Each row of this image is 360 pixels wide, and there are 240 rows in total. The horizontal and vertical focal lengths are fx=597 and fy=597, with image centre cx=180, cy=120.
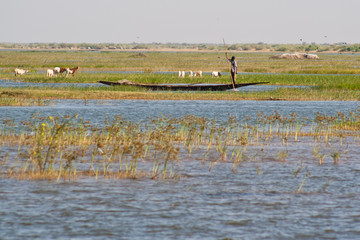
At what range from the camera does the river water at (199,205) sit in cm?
971

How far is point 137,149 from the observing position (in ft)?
45.9

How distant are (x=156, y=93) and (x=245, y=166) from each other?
21276 mm

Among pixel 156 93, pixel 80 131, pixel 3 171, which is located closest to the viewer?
pixel 3 171

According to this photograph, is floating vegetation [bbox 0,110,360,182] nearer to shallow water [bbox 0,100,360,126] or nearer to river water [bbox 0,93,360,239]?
river water [bbox 0,93,360,239]

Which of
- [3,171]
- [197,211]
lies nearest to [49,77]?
[3,171]

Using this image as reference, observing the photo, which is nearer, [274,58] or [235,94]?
[235,94]

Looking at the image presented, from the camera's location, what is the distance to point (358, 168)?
15.2 metres

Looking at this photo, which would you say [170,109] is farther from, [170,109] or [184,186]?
[184,186]

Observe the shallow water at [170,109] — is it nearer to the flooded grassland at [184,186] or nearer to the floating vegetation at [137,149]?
the flooded grassland at [184,186]

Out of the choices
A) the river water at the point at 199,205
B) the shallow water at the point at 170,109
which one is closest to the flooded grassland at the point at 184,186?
the river water at the point at 199,205

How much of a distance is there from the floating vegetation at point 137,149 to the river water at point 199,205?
19.4 inches

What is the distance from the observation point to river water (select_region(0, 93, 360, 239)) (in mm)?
9711

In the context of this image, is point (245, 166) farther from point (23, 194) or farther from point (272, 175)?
point (23, 194)

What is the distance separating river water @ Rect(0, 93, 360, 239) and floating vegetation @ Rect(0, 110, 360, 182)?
19.4 inches
